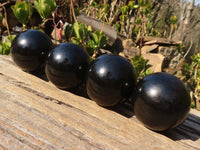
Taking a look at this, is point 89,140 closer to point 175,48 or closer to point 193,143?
point 193,143

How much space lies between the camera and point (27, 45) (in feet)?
4.28

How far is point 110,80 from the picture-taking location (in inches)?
40.3

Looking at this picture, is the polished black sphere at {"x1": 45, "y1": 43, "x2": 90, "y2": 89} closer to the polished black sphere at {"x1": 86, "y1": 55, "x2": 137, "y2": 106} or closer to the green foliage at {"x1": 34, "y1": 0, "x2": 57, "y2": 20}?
the polished black sphere at {"x1": 86, "y1": 55, "x2": 137, "y2": 106}

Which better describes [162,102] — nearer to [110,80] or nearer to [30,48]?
[110,80]

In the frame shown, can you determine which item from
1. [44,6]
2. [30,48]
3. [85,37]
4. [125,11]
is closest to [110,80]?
[30,48]

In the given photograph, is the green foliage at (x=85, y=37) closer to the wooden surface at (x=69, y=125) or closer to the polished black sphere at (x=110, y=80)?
the wooden surface at (x=69, y=125)

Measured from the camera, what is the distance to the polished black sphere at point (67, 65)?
1.16m

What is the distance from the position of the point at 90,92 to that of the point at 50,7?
5.23ft

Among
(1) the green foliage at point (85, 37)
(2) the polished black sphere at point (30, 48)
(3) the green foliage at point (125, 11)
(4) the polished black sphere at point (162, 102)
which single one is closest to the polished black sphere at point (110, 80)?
(4) the polished black sphere at point (162, 102)

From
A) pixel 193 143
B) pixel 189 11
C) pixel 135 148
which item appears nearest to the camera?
pixel 135 148

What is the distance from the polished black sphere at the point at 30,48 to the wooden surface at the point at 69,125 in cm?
17

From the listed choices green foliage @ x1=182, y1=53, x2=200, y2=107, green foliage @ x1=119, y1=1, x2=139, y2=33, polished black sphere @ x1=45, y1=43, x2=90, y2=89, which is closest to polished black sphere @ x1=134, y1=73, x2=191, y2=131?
polished black sphere @ x1=45, y1=43, x2=90, y2=89

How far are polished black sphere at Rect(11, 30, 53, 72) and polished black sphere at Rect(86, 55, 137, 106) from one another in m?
0.46

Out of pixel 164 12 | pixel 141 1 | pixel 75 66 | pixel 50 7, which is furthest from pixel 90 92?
pixel 164 12
